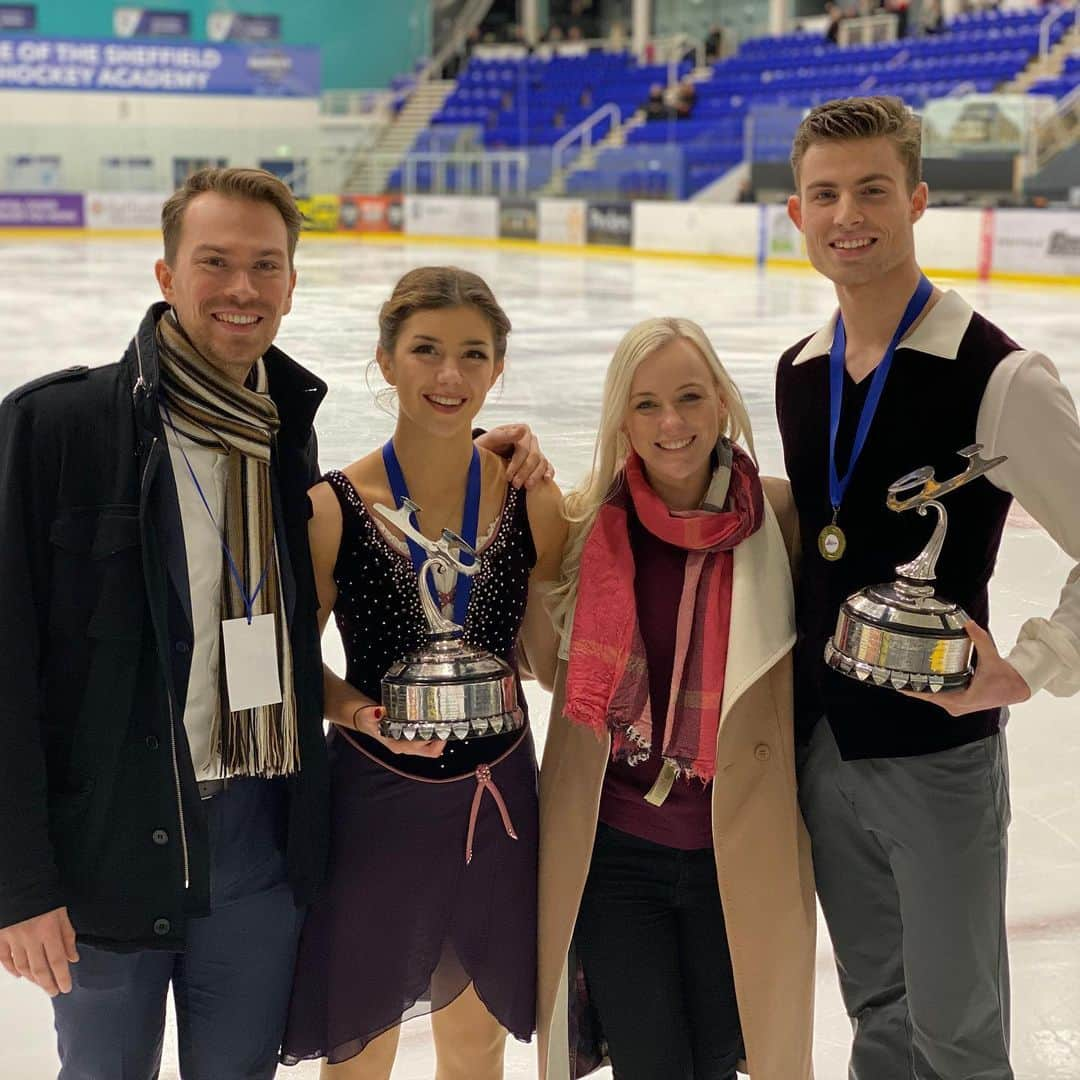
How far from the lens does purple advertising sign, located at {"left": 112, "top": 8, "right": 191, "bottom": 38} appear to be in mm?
31922

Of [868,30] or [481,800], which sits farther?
[868,30]

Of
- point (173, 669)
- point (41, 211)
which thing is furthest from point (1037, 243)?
point (41, 211)

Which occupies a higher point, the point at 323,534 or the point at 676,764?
the point at 323,534

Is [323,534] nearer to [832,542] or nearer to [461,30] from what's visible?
[832,542]

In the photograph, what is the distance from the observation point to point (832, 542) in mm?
2020

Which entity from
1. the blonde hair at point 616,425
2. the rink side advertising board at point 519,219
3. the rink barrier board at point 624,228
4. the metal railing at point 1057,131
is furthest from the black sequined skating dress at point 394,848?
the rink side advertising board at point 519,219

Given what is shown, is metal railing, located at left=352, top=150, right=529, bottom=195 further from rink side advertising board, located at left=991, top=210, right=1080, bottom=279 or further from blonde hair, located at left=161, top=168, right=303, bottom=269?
blonde hair, located at left=161, top=168, right=303, bottom=269

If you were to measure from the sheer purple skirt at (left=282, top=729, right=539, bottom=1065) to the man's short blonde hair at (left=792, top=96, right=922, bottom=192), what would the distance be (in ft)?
3.33

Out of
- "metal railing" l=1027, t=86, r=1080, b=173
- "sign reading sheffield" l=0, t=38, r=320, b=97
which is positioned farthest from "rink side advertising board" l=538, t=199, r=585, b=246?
"sign reading sheffield" l=0, t=38, r=320, b=97

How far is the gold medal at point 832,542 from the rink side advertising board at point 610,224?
71.5 feet

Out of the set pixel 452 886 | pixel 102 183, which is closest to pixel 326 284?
pixel 102 183

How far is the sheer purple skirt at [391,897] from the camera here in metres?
2.03

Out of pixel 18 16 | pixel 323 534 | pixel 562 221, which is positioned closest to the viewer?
pixel 323 534

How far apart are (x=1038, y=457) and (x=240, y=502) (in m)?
1.06
